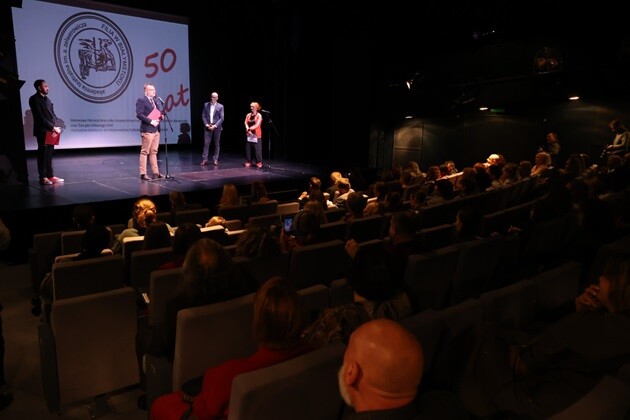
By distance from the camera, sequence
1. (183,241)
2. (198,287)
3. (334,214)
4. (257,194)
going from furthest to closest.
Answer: (257,194)
(334,214)
(183,241)
(198,287)

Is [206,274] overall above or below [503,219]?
above

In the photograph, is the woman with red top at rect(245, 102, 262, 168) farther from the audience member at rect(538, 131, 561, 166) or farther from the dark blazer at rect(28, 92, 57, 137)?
the audience member at rect(538, 131, 561, 166)

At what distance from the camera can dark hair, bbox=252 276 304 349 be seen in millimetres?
1681

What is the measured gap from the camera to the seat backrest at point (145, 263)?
3.26 meters

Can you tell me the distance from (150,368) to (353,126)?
9.23m

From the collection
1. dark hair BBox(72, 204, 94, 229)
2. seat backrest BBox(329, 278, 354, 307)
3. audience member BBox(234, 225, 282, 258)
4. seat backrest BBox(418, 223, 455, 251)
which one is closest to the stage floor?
dark hair BBox(72, 204, 94, 229)

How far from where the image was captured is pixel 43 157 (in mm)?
7113

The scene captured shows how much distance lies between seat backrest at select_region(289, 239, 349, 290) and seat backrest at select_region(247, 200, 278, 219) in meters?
2.32

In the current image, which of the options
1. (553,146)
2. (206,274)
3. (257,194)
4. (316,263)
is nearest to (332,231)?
(316,263)

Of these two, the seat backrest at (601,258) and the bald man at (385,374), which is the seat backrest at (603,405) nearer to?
the bald man at (385,374)

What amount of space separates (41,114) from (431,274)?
6.49 metres

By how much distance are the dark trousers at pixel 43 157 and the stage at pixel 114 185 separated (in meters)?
0.22

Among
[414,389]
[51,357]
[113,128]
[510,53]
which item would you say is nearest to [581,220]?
[414,389]

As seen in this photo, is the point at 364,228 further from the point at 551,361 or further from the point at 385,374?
the point at 385,374
